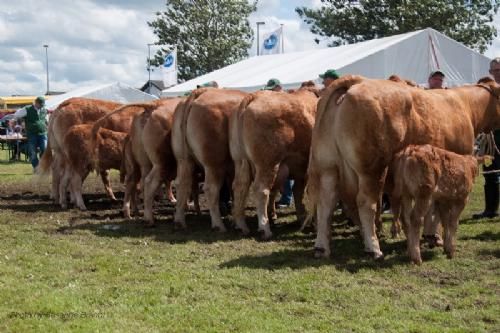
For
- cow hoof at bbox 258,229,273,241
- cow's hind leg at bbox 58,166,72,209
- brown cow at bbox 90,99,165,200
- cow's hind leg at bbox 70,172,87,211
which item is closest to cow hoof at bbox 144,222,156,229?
cow hoof at bbox 258,229,273,241

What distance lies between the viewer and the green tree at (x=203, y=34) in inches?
1825

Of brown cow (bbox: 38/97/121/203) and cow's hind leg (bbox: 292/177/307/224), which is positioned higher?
brown cow (bbox: 38/97/121/203)

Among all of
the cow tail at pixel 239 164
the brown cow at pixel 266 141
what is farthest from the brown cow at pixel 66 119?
the brown cow at pixel 266 141

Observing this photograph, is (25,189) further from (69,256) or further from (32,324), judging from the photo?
(32,324)

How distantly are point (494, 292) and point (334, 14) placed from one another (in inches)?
1370

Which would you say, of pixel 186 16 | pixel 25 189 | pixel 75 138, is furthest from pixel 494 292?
pixel 186 16

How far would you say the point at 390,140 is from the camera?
6.50m

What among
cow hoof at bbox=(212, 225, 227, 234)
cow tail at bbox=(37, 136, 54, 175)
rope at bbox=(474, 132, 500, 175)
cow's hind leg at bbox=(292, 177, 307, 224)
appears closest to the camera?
cow hoof at bbox=(212, 225, 227, 234)

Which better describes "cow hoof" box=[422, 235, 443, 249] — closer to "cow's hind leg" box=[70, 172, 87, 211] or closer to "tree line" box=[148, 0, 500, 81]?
"cow's hind leg" box=[70, 172, 87, 211]

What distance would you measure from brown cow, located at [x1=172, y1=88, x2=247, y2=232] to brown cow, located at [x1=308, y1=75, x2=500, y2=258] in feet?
6.02

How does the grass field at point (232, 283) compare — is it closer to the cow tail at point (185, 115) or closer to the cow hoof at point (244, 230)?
the cow hoof at point (244, 230)

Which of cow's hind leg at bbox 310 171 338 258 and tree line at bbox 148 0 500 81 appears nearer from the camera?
cow's hind leg at bbox 310 171 338 258

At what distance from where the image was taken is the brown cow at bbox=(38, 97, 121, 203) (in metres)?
11.9

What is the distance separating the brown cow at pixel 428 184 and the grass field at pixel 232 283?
39 cm
